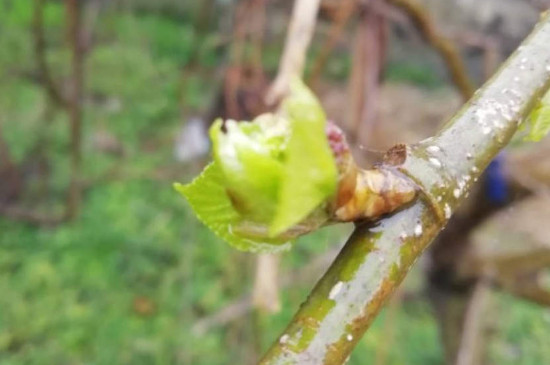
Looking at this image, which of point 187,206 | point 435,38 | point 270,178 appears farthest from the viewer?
point 187,206

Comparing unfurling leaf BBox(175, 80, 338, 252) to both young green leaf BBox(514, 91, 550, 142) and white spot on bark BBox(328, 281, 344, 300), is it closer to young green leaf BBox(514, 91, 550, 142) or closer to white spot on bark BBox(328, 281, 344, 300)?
white spot on bark BBox(328, 281, 344, 300)

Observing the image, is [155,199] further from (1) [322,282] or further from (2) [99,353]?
(1) [322,282]

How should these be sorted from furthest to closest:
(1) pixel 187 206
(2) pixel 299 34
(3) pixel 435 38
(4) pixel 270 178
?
(1) pixel 187 206
(3) pixel 435 38
(2) pixel 299 34
(4) pixel 270 178

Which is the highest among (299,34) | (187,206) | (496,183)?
(299,34)

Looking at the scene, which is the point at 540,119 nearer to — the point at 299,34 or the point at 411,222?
the point at 411,222

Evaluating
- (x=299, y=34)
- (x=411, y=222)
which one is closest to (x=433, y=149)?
(x=411, y=222)

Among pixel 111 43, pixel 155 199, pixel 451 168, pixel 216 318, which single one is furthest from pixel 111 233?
pixel 451 168

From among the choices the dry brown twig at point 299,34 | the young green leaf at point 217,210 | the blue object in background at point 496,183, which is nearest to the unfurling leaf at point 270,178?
the young green leaf at point 217,210
